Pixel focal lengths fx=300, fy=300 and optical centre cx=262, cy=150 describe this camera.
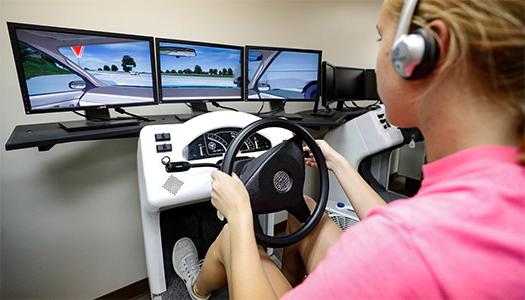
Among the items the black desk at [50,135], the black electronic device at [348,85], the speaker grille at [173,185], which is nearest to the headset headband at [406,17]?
the black desk at [50,135]

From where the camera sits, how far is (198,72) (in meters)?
1.42

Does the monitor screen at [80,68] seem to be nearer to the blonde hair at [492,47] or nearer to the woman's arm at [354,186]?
the woman's arm at [354,186]

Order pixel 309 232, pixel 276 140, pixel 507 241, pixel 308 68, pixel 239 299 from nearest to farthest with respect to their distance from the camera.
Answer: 1. pixel 507 241
2. pixel 239 299
3. pixel 309 232
4. pixel 276 140
5. pixel 308 68

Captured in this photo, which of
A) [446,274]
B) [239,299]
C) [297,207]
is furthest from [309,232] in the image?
[446,274]

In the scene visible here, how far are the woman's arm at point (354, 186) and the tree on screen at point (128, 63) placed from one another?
2.69ft

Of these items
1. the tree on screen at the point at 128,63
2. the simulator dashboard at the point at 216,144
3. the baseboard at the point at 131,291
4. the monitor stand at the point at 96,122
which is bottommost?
the baseboard at the point at 131,291

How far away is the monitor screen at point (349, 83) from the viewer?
6.91ft

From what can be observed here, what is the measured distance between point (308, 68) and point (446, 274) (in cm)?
165

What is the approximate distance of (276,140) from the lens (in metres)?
1.15

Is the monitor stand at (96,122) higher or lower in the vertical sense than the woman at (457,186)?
lower

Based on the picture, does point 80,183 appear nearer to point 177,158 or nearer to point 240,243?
point 177,158

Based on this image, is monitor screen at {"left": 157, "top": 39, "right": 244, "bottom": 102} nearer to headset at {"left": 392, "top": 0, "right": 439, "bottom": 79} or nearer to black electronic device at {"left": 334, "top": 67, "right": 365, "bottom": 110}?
black electronic device at {"left": 334, "top": 67, "right": 365, "bottom": 110}

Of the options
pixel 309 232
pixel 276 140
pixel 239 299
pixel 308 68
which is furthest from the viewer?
pixel 308 68

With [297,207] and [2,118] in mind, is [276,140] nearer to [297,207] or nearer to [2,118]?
[297,207]
